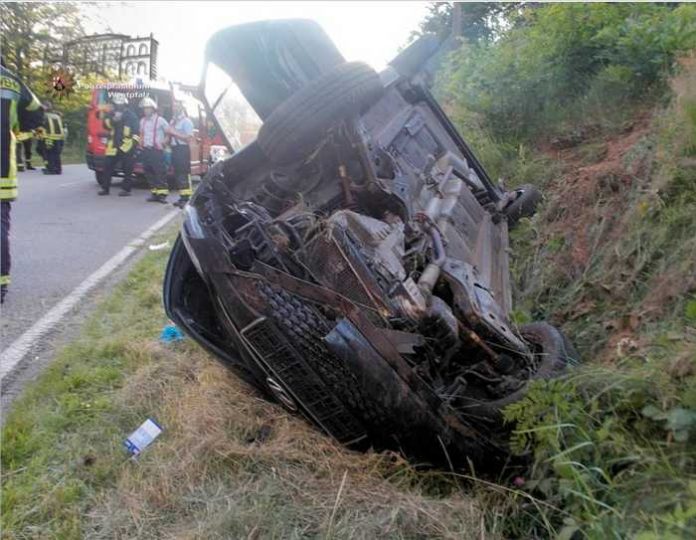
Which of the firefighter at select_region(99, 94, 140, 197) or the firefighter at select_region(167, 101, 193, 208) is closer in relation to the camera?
the firefighter at select_region(167, 101, 193, 208)

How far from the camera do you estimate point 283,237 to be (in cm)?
246

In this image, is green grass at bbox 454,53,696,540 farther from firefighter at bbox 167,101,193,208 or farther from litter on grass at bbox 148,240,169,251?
firefighter at bbox 167,101,193,208

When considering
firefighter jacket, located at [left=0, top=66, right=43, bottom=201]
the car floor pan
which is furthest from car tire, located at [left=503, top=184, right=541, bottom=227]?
firefighter jacket, located at [left=0, top=66, right=43, bottom=201]

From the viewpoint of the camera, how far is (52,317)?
431cm

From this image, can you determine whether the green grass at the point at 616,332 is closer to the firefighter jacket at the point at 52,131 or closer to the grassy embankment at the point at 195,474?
the grassy embankment at the point at 195,474

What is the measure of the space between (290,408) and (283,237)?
649mm

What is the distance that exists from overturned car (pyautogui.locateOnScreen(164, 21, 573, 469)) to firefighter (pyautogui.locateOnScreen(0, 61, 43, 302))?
2.16 m

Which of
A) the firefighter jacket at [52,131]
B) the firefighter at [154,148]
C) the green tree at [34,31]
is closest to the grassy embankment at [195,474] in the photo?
the firefighter at [154,148]

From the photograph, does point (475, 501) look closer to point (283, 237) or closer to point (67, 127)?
point (283, 237)

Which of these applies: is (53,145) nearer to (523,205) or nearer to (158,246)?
(158,246)

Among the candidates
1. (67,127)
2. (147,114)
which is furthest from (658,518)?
(67,127)

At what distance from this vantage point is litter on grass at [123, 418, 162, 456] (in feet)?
8.48

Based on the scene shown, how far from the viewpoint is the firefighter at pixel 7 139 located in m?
4.66

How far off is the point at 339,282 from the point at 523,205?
9.45 ft
